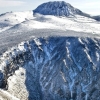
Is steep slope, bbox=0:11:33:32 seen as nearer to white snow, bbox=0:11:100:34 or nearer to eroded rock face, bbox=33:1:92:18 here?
white snow, bbox=0:11:100:34

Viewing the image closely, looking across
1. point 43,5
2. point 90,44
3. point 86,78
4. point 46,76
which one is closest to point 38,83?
point 46,76

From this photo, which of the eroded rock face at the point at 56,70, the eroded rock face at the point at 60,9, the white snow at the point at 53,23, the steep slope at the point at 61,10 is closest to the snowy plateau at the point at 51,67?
the eroded rock face at the point at 56,70

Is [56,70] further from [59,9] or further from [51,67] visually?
[59,9]

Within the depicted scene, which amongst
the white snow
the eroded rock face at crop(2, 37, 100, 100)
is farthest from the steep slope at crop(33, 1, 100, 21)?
the eroded rock face at crop(2, 37, 100, 100)

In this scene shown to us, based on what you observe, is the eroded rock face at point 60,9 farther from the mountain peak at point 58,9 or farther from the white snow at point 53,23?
the white snow at point 53,23

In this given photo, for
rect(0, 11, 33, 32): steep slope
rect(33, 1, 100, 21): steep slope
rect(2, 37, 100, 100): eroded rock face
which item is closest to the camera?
rect(2, 37, 100, 100): eroded rock face

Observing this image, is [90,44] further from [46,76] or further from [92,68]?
[46,76]

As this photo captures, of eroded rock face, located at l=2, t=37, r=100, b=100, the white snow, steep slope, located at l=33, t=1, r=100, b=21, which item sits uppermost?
steep slope, located at l=33, t=1, r=100, b=21
